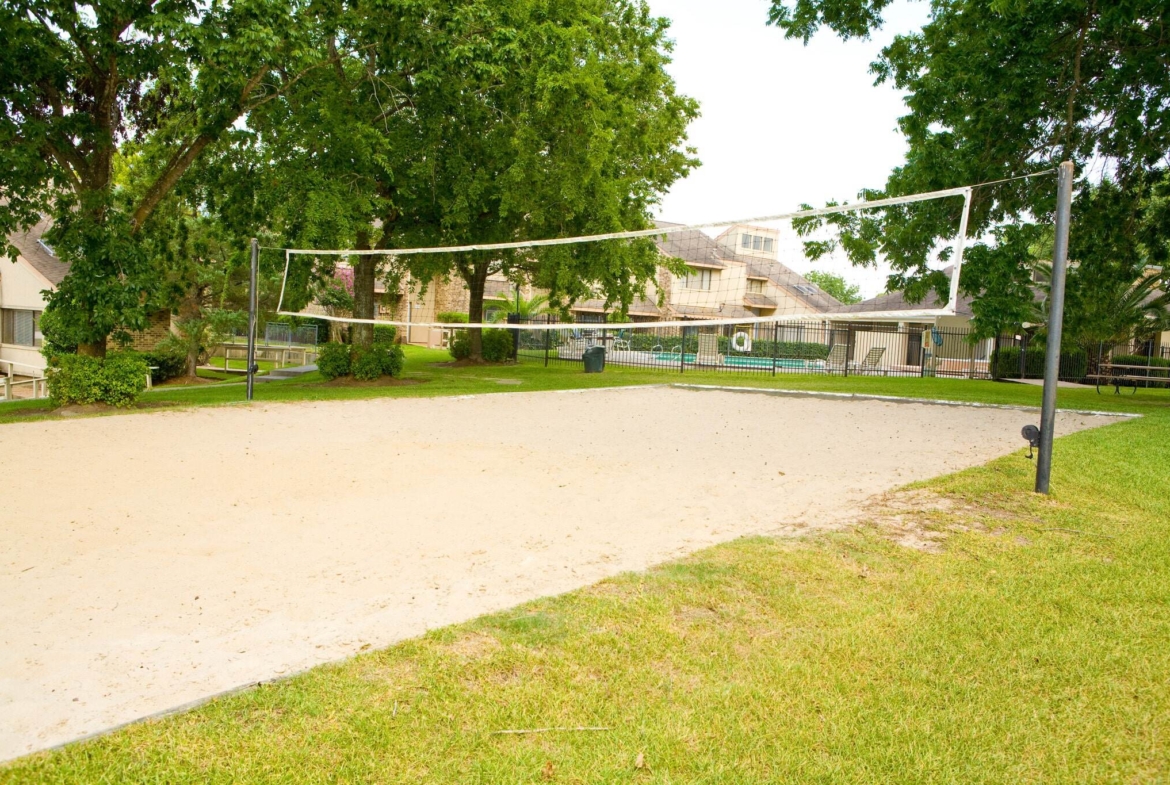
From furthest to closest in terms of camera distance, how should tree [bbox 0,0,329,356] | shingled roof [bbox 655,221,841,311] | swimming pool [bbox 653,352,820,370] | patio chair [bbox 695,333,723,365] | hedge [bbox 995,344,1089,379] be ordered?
shingled roof [bbox 655,221,841,311], swimming pool [bbox 653,352,820,370], patio chair [bbox 695,333,723,365], hedge [bbox 995,344,1089,379], tree [bbox 0,0,329,356]

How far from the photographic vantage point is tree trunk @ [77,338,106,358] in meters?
13.5

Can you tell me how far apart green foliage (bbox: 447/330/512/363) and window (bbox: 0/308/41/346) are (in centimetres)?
1531

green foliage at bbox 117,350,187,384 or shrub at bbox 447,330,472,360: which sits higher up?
shrub at bbox 447,330,472,360

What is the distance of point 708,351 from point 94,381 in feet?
79.4

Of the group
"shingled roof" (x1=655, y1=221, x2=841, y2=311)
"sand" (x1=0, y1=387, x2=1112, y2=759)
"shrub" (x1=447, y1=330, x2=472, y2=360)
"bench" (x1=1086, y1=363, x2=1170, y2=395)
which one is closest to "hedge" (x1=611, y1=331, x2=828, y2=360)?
"shingled roof" (x1=655, y1=221, x2=841, y2=311)

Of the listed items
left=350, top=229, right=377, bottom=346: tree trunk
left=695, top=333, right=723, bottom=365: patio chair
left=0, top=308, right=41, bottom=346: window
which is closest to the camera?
left=350, top=229, right=377, bottom=346: tree trunk

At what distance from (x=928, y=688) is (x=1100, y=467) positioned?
6273 millimetres

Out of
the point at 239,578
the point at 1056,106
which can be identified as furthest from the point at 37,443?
the point at 1056,106

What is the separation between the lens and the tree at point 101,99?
1197 centimetres

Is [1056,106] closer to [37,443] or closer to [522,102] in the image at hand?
[522,102]

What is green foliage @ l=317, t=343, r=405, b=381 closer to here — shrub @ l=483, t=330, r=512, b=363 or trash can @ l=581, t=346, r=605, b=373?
trash can @ l=581, t=346, r=605, b=373

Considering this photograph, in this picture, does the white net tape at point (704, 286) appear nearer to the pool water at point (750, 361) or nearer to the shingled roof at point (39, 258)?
the pool water at point (750, 361)

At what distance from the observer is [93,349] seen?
13.5 m

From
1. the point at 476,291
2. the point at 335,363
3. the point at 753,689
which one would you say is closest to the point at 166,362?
the point at 335,363
